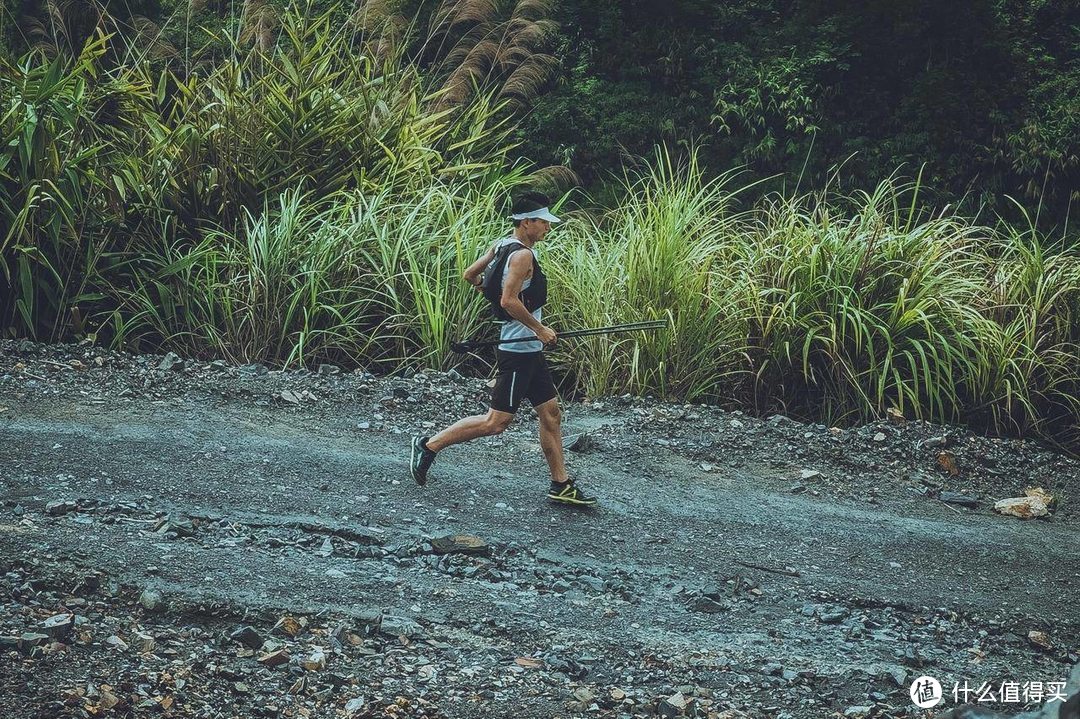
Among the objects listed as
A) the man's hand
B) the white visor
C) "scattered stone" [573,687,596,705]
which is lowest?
"scattered stone" [573,687,596,705]

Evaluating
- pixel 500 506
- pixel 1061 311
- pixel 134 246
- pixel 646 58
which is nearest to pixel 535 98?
pixel 646 58

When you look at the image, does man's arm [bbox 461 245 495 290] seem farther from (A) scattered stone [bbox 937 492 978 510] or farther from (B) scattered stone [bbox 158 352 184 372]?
(A) scattered stone [bbox 937 492 978 510]

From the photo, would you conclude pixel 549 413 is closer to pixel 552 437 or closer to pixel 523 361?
pixel 552 437

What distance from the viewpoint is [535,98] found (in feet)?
37.3

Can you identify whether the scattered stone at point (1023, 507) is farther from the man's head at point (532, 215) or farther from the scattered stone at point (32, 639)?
the scattered stone at point (32, 639)

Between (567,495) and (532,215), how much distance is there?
139 cm

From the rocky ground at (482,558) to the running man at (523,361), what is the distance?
0.21 m

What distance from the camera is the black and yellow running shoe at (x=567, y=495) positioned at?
16.2 ft

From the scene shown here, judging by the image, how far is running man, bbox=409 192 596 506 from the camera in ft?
15.2

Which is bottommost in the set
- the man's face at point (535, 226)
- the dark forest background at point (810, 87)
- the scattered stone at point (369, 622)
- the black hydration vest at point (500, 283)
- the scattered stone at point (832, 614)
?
the scattered stone at point (832, 614)

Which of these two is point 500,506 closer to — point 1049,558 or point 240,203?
point 1049,558

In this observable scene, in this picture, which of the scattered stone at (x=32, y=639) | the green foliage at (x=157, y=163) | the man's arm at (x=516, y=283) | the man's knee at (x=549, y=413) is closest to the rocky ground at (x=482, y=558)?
the scattered stone at (x=32, y=639)

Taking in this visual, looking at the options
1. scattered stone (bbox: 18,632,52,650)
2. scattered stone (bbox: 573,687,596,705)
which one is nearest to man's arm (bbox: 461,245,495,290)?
scattered stone (bbox: 573,687,596,705)

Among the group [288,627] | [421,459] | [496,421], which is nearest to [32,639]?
[288,627]
